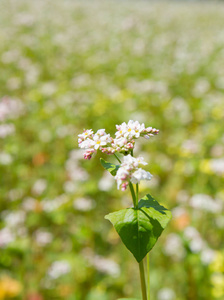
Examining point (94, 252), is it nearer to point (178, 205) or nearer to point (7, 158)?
point (178, 205)

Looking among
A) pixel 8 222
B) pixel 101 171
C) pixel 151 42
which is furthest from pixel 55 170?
pixel 151 42

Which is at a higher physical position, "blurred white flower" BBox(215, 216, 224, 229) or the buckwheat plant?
"blurred white flower" BBox(215, 216, 224, 229)

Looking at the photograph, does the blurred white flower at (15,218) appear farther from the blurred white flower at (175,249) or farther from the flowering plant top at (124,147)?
the flowering plant top at (124,147)

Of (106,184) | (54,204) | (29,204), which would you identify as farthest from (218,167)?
(29,204)

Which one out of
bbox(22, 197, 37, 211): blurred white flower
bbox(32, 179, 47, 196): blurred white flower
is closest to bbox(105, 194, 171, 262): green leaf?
bbox(22, 197, 37, 211): blurred white flower

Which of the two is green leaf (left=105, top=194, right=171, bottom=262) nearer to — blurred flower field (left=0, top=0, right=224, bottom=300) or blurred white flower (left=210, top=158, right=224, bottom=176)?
blurred flower field (left=0, top=0, right=224, bottom=300)

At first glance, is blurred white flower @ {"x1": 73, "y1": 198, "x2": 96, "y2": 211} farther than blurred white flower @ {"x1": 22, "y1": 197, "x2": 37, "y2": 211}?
No

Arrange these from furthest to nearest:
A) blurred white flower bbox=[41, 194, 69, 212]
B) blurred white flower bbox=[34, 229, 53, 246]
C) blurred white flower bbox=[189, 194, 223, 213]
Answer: blurred white flower bbox=[41, 194, 69, 212] < blurred white flower bbox=[34, 229, 53, 246] < blurred white flower bbox=[189, 194, 223, 213]
